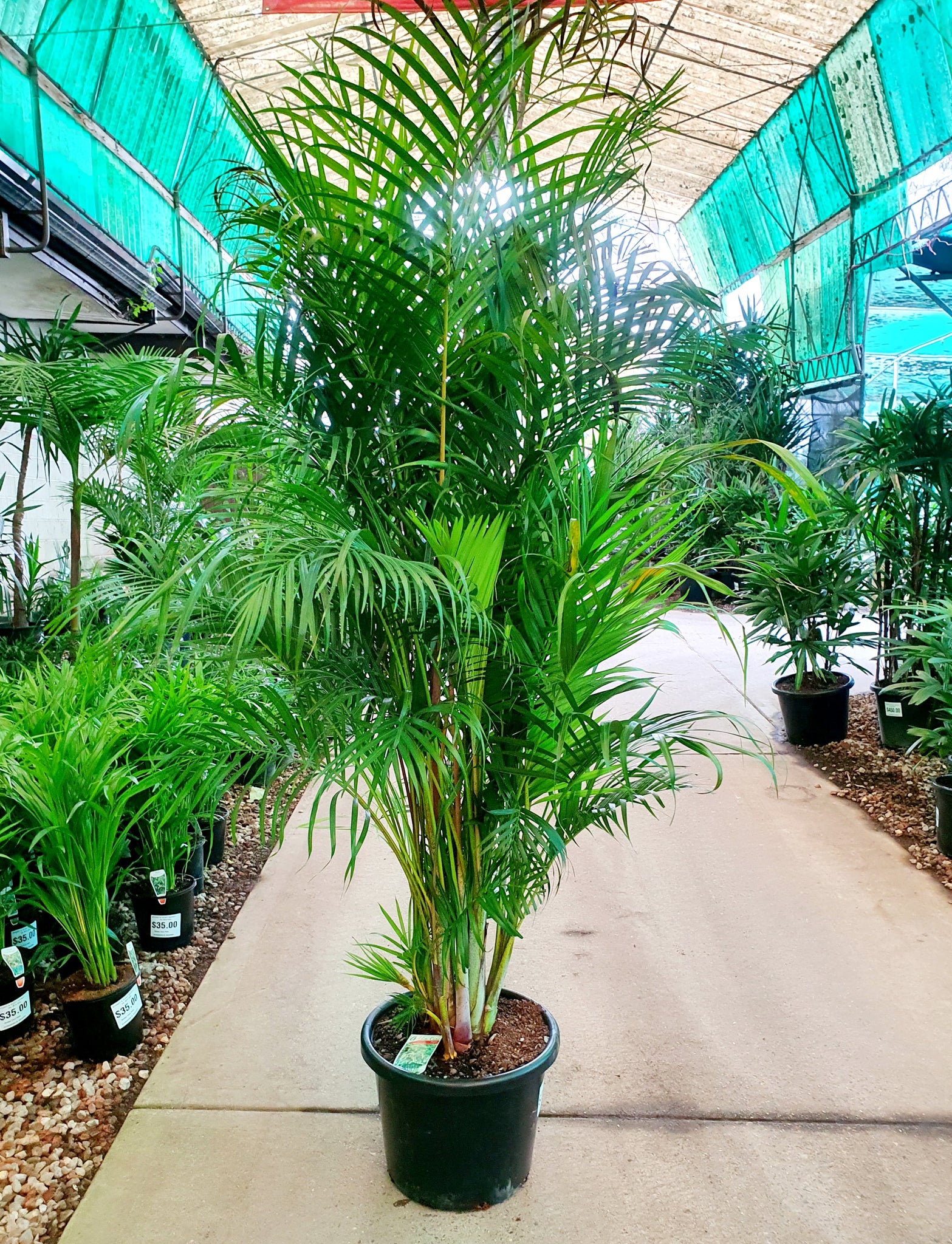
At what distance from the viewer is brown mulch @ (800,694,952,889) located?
11.1ft

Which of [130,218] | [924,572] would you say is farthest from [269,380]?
[130,218]

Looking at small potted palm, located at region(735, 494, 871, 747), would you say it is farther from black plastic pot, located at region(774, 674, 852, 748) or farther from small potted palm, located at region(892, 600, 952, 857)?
small potted palm, located at region(892, 600, 952, 857)

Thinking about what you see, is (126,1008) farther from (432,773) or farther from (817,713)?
(817,713)

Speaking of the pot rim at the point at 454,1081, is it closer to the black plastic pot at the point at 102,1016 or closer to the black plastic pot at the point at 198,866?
the black plastic pot at the point at 102,1016

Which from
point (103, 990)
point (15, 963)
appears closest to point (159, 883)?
point (103, 990)

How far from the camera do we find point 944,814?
127 inches

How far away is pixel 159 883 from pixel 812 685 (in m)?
3.35

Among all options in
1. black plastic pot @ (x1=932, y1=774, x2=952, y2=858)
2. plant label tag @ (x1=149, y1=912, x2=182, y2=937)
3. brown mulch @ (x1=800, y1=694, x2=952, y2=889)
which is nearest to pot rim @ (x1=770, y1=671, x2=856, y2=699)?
brown mulch @ (x1=800, y1=694, x2=952, y2=889)

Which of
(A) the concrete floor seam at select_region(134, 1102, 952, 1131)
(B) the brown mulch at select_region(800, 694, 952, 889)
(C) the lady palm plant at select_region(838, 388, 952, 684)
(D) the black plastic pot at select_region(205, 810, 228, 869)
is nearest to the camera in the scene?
(A) the concrete floor seam at select_region(134, 1102, 952, 1131)

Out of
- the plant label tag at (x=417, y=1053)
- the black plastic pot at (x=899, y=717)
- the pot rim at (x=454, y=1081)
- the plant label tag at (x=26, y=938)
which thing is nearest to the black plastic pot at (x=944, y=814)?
the black plastic pot at (x=899, y=717)

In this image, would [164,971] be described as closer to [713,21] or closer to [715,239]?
[713,21]

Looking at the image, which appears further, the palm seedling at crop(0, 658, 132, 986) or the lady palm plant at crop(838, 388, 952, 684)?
the lady palm plant at crop(838, 388, 952, 684)

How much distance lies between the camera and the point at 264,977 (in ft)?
8.26

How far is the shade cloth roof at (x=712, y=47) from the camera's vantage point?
540 cm
